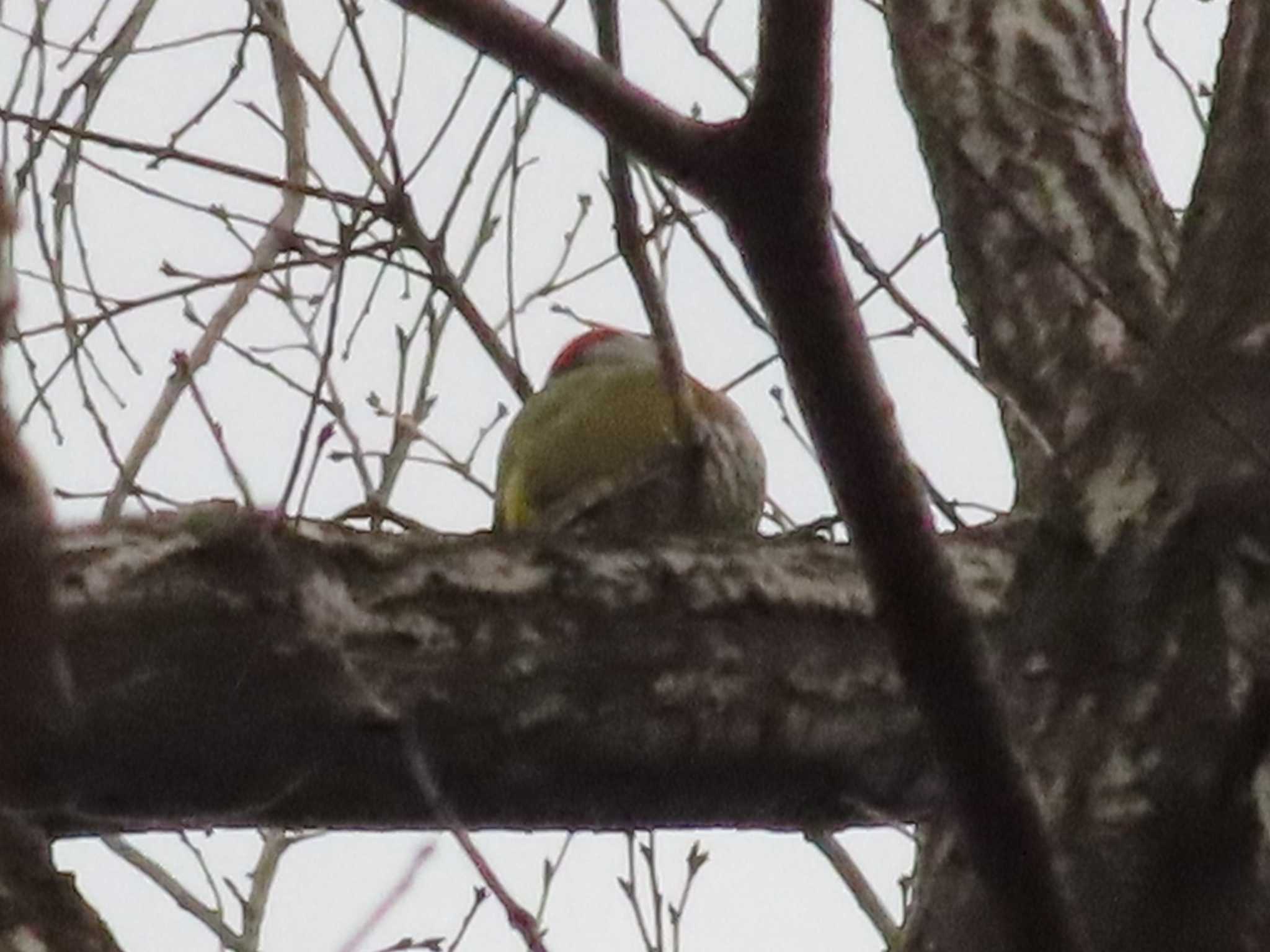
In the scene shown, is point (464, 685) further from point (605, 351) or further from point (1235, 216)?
point (605, 351)

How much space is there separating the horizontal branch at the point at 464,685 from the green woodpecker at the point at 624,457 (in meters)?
0.73

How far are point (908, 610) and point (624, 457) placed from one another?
1.63m

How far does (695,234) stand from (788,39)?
3.29 ft

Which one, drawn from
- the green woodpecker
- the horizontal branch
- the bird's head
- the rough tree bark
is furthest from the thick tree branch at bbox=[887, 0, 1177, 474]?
the bird's head

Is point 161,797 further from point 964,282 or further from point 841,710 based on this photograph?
point 964,282

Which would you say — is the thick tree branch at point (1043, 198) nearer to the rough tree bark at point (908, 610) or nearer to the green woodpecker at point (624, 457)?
the rough tree bark at point (908, 610)

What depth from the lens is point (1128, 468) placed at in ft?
3.43

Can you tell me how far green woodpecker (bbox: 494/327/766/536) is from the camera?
228 cm

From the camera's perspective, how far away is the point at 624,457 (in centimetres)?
250

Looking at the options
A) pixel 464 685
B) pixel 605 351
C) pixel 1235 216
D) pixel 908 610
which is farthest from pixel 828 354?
pixel 605 351

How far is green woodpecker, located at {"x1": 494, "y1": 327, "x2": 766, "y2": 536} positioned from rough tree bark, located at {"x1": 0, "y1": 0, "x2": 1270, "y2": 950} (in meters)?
0.71

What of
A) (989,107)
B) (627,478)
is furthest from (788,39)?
(627,478)

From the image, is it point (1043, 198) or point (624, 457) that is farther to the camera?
point (624, 457)

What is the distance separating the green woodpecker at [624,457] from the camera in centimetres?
228
